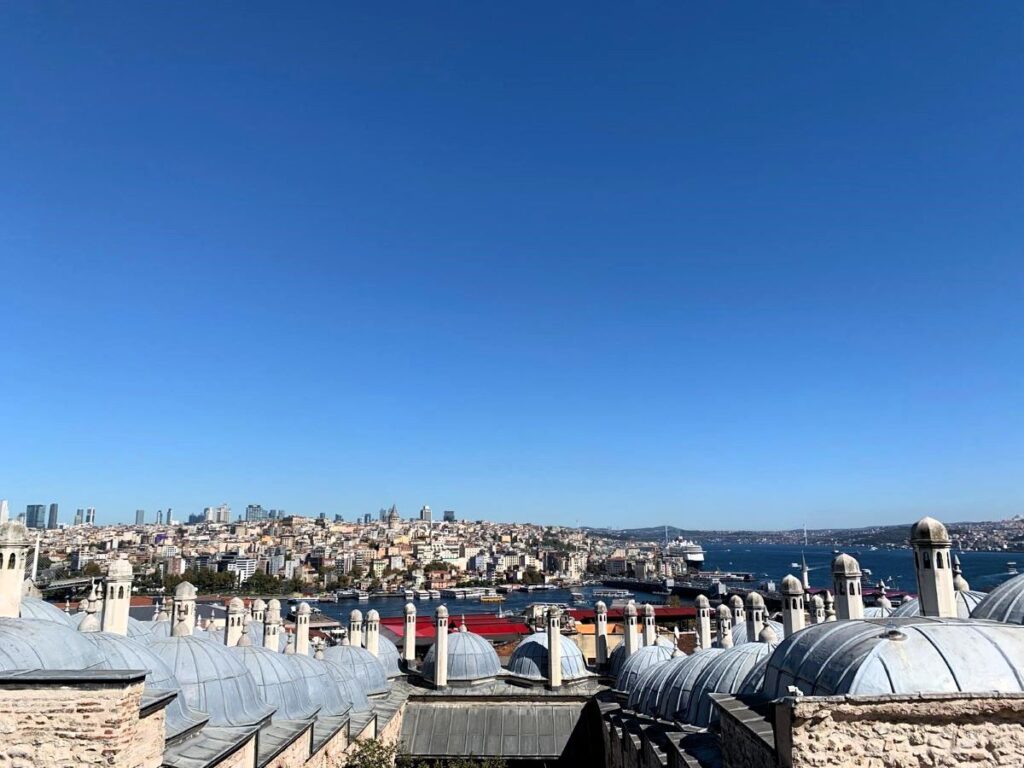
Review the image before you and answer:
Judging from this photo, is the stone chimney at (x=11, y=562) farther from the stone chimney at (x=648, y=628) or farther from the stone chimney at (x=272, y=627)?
the stone chimney at (x=648, y=628)

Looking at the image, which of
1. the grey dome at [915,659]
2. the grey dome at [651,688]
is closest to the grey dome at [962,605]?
the grey dome at [651,688]

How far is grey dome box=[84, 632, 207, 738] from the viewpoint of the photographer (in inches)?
359

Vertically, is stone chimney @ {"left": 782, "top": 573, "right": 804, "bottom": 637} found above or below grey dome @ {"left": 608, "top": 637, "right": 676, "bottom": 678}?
above

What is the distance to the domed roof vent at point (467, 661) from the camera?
19.1 meters

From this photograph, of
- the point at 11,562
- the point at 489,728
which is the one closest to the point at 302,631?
the point at 489,728

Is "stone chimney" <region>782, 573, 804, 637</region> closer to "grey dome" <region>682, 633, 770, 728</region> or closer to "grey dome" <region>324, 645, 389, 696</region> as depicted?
"grey dome" <region>682, 633, 770, 728</region>

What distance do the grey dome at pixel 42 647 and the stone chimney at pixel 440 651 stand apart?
10748 mm

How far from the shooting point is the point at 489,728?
16969 millimetres

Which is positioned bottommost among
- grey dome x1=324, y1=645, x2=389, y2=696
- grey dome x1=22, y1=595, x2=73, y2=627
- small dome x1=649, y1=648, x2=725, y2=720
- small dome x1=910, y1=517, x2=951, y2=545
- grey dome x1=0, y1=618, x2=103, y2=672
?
grey dome x1=324, y1=645, x2=389, y2=696

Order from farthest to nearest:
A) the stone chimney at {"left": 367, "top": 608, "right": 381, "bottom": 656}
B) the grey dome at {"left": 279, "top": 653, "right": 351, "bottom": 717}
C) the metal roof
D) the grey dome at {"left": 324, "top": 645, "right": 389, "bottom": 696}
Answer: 1. the stone chimney at {"left": 367, "top": 608, "right": 381, "bottom": 656}
2. the grey dome at {"left": 324, "top": 645, "right": 389, "bottom": 696}
3. the metal roof
4. the grey dome at {"left": 279, "top": 653, "right": 351, "bottom": 717}

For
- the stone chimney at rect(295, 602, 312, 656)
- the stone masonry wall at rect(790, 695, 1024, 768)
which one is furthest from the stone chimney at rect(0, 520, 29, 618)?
the stone masonry wall at rect(790, 695, 1024, 768)

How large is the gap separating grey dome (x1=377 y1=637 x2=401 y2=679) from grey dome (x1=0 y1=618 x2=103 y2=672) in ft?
35.3

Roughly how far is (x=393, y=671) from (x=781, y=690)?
14835 millimetres

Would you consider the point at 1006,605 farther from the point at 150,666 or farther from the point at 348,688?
the point at 348,688
